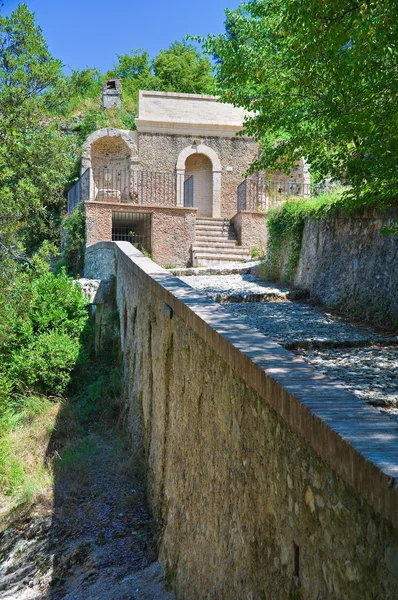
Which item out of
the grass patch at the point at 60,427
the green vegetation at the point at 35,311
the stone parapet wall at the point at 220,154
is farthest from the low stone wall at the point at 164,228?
the stone parapet wall at the point at 220,154

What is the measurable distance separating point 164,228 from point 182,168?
4.82 meters

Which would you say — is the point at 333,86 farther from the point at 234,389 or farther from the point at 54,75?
the point at 54,75

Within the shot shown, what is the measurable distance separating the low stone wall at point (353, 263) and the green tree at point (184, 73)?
69.3ft

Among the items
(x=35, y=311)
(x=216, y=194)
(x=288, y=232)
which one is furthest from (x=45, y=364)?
(x=216, y=194)

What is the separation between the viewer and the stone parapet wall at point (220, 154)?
18750mm

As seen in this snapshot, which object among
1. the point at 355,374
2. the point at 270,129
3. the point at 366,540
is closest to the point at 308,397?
the point at 366,540

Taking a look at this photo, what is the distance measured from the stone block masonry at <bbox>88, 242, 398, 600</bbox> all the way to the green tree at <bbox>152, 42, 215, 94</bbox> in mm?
24176

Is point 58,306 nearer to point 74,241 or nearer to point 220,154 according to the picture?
point 74,241

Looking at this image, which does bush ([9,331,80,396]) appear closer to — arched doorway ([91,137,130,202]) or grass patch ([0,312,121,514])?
grass patch ([0,312,121,514])

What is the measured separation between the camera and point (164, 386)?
627cm

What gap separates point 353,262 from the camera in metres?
7.17

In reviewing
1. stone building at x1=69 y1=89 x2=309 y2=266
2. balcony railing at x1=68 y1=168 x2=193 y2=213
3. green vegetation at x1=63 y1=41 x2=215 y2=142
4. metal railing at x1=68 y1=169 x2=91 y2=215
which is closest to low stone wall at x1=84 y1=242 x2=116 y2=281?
stone building at x1=69 y1=89 x2=309 y2=266

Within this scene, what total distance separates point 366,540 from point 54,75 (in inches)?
380

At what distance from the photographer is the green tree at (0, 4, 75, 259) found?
8.87 metres
